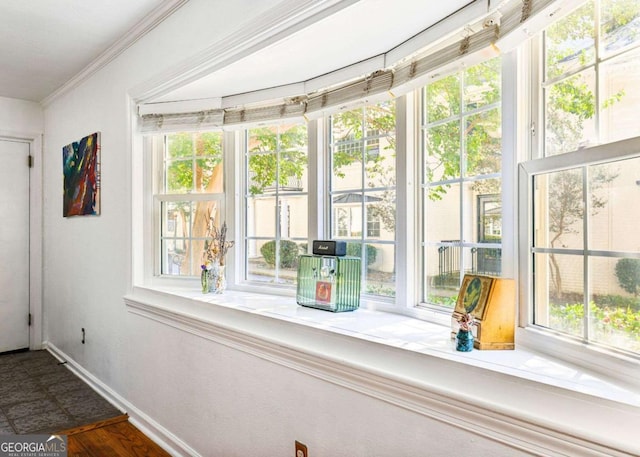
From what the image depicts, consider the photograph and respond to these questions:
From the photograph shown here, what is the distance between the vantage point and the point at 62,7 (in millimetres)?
2410

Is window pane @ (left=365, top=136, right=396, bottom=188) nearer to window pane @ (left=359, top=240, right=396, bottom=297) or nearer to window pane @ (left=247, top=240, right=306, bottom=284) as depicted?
window pane @ (left=359, top=240, right=396, bottom=297)

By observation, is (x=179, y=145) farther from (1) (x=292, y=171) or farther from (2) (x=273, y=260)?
(2) (x=273, y=260)

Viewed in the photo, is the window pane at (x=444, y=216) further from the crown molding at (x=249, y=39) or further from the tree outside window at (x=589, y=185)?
the crown molding at (x=249, y=39)

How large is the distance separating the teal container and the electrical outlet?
21.3 inches

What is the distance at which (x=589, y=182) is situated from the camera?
1.16 metres

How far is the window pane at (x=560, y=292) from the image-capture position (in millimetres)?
1193

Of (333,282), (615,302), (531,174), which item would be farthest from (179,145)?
(615,302)

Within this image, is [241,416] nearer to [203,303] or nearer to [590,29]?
[203,303]

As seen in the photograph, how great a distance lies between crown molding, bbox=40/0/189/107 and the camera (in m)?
2.38

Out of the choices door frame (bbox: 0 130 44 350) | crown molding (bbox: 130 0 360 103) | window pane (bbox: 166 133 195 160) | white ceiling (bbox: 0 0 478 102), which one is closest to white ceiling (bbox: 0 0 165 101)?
white ceiling (bbox: 0 0 478 102)

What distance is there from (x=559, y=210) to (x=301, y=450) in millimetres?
1208

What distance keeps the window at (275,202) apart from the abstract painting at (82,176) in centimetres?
130

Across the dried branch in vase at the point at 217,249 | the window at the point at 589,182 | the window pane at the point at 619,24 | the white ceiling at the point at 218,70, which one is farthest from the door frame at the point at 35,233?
the window pane at the point at 619,24


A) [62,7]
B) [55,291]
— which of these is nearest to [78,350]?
[55,291]
